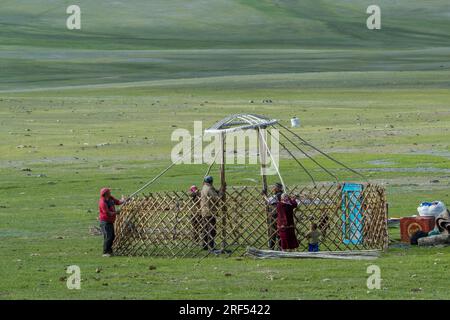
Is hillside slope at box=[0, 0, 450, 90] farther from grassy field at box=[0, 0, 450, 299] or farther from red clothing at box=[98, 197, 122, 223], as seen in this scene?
red clothing at box=[98, 197, 122, 223]

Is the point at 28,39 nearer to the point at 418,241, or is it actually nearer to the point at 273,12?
the point at 273,12

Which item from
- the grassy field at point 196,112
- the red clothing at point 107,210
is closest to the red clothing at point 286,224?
the grassy field at point 196,112

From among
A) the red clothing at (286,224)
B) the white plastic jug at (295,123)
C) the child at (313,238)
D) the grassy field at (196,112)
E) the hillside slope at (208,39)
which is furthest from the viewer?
the hillside slope at (208,39)

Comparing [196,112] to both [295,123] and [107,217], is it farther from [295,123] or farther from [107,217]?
[107,217]

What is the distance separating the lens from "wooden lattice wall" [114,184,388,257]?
2403cm

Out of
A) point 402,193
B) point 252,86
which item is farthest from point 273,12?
point 402,193

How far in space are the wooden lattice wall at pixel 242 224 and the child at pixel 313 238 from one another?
56 cm

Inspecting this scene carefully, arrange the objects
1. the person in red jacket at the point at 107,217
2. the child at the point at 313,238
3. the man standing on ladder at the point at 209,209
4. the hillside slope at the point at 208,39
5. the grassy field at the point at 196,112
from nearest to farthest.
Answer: the grassy field at the point at 196,112 < the child at the point at 313,238 < the person in red jacket at the point at 107,217 < the man standing on ladder at the point at 209,209 < the hillside slope at the point at 208,39

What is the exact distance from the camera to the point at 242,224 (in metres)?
24.2

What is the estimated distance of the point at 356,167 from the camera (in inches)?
1548

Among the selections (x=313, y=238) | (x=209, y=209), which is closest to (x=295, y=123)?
(x=209, y=209)

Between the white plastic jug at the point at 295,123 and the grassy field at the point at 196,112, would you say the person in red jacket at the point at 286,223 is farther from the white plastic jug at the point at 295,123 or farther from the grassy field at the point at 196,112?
the white plastic jug at the point at 295,123

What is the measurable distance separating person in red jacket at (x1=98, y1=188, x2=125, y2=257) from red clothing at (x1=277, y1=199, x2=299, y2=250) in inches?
124

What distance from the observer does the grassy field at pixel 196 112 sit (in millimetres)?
20594
